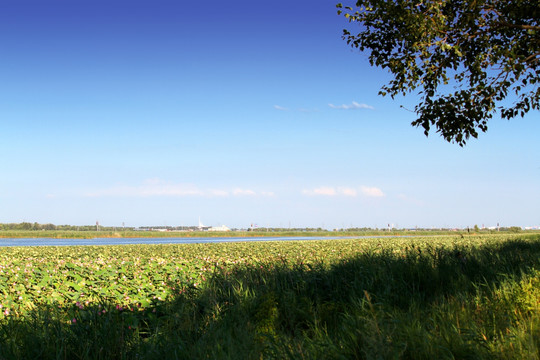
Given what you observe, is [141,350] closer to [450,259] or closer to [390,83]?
[450,259]

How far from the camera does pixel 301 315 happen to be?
6.63 metres

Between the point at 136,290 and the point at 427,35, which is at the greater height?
the point at 427,35

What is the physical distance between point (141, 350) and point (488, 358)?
391 cm

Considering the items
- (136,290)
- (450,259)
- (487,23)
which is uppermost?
(487,23)

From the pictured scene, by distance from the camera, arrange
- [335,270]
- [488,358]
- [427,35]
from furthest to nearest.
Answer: [427,35], [335,270], [488,358]

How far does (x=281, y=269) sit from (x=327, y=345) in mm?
4767

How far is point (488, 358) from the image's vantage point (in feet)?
13.6

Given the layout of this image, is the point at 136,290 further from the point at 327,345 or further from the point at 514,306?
the point at 514,306

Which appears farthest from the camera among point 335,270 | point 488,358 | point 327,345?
point 335,270

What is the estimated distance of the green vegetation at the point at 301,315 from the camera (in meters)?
4.56

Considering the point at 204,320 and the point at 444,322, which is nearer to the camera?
the point at 444,322

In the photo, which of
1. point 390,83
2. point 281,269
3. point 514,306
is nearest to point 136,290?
point 281,269

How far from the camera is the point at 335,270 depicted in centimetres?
916

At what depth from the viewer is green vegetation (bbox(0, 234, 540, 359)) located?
4.56 m
